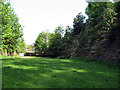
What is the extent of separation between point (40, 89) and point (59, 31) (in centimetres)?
3959

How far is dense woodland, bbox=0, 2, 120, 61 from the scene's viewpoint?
13550mm

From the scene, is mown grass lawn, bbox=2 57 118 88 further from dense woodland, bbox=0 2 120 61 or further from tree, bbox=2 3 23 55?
tree, bbox=2 3 23 55

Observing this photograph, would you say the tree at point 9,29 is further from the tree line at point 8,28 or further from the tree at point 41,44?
the tree at point 41,44

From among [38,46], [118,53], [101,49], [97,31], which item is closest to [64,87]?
[118,53]

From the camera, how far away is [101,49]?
15.8m

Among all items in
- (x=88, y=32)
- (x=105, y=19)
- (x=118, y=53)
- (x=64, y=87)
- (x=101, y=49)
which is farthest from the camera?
(x=88, y=32)

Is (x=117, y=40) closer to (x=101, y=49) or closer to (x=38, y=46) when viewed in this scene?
(x=101, y=49)

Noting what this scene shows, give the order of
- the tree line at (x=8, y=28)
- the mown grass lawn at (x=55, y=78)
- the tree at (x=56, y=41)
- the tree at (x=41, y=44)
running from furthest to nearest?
the tree at (x=41, y=44) → the tree at (x=56, y=41) → the tree line at (x=8, y=28) → the mown grass lawn at (x=55, y=78)

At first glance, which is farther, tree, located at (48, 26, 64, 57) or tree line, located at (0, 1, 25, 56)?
tree, located at (48, 26, 64, 57)

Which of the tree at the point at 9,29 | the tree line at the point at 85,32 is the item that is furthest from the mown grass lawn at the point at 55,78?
the tree at the point at 9,29

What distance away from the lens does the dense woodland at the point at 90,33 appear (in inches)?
533

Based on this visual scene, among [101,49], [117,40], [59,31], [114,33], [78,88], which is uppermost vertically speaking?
[59,31]

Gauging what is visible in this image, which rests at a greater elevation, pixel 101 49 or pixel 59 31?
pixel 59 31

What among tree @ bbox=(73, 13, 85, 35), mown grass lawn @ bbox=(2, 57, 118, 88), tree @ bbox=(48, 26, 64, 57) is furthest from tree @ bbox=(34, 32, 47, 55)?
mown grass lawn @ bbox=(2, 57, 118, 88)
